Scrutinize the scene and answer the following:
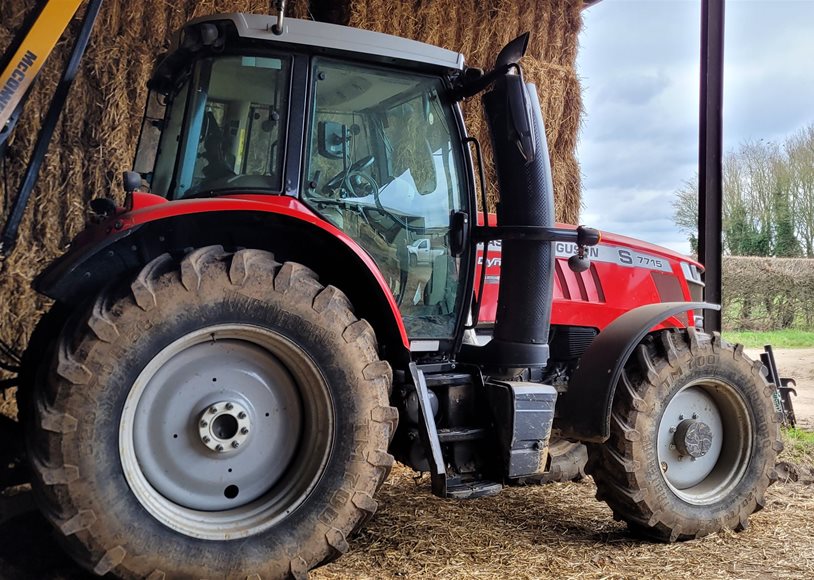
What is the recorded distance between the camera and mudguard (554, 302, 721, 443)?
11.2 ft

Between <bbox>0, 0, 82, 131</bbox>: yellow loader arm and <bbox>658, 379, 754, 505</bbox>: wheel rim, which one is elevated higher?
<bbox>0, 0, 82, 131</bbox>: yellow loader arm

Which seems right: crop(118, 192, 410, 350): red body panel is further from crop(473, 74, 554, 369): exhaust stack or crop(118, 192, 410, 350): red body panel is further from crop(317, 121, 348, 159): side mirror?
crop(473, 74, 554, 369): exhaust stack

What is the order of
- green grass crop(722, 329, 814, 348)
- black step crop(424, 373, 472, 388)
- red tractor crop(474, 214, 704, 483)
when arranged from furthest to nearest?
green grass crop(722, 329, 814, 348) < red tractor crop(474, 214, 704, 483) < black step crop(424, 373, 472, 388)

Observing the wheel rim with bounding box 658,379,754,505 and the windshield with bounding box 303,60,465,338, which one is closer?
the windshield with bounding box 303,60,465,338

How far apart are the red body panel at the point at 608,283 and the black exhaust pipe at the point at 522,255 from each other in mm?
653

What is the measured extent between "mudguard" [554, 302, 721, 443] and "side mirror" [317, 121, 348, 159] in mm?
1520

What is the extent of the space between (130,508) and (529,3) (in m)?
5.09

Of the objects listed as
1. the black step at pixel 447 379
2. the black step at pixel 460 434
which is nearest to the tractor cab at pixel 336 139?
the black step at pixel 447 379

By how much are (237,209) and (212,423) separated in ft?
2.53

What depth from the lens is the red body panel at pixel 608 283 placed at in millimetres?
4281

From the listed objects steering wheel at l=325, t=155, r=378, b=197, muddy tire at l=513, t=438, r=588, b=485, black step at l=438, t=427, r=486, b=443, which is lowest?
muddy tire at l=513, t=438, r=588, b=485

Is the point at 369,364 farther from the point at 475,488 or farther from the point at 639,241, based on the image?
the point at 639,241

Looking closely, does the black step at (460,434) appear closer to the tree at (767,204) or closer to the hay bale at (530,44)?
the hay bale at (530,44)

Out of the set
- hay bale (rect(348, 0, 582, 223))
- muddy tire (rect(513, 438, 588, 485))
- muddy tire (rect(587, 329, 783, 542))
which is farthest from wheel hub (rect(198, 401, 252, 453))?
hay bale (rect(348, 0, 582, 223))
